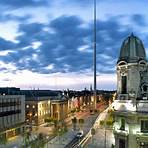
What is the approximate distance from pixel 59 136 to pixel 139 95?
39355 millimetres

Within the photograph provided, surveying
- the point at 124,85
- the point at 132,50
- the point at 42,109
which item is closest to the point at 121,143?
the point at 124,85

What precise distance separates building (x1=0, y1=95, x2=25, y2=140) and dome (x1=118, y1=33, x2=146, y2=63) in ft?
139

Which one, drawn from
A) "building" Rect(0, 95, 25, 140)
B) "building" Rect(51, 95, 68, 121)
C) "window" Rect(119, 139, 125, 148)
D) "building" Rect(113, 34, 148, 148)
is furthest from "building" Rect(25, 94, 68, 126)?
"window" Rect(119, 139, 125, 148)

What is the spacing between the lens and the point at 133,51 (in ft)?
200

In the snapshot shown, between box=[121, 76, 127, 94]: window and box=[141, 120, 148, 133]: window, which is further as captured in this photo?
box=[121, 76, 127, 94]: window

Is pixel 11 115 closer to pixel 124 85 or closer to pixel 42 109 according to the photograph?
pixel 42 109

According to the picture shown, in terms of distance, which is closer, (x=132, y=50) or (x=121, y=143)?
(x=121, y=143)

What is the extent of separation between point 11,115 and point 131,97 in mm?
53232

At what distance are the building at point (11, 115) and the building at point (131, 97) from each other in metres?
40.2

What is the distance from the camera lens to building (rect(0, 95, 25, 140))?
97.8 m

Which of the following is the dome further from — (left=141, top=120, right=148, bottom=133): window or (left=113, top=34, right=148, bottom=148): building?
(left=141, top=120, right=148, bottom=133): window

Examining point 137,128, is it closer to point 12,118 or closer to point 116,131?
point 116,131

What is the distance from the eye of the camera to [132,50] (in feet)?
200

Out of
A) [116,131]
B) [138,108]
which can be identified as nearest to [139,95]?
[138,108]
